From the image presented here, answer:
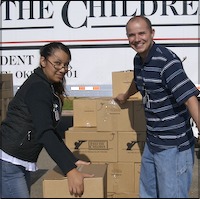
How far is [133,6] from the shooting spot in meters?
7.57

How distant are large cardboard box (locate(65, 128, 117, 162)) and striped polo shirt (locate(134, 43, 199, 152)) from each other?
1.84 metres

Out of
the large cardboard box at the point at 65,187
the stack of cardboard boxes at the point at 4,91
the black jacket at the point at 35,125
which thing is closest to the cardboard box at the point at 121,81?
the black jacket at the point at 35,125

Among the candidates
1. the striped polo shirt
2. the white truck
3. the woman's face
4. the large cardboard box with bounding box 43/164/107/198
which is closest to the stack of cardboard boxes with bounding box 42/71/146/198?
the striped polo shirt

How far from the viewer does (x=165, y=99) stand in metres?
2.57

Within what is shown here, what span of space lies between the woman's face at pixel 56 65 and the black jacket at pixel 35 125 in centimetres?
4

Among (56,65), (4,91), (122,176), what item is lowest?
(122,176)

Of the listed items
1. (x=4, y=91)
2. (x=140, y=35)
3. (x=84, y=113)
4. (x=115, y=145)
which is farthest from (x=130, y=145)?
(x=4, y=91)

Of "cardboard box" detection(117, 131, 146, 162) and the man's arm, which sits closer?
the man's arm

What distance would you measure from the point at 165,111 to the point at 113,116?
1.92 metres

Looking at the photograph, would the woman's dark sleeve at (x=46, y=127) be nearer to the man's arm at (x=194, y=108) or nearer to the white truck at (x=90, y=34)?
the man's arm at (x=194, y=108)

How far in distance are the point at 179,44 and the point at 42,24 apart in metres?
2.48

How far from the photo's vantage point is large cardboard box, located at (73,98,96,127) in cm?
480

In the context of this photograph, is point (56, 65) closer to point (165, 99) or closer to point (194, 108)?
point (165, 99)

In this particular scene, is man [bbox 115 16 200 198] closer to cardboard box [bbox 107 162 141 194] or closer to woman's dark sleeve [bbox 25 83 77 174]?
woman's dark sleeve [bbox 25 83 77 174]
